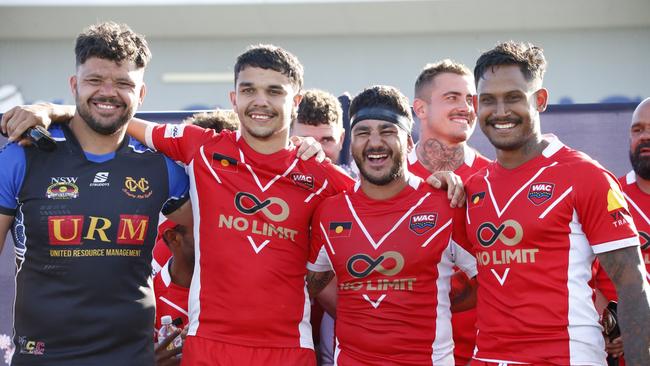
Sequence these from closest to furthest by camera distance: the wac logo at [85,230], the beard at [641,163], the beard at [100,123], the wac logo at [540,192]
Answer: the wac logo at [540,192] < the wac logo at [85,230] < the beard at [100,123] < the beard at [641,163]

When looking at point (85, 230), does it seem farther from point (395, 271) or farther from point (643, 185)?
point (643, 185)

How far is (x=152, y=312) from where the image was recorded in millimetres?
3744

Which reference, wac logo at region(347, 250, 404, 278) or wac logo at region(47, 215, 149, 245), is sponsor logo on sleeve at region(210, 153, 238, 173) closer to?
wac logo at region(47, 215, 149, 245)

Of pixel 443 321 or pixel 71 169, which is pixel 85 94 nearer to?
pixel 71 169

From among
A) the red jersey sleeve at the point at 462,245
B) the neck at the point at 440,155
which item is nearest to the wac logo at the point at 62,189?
the red jersey sleeve at the point at 462,245

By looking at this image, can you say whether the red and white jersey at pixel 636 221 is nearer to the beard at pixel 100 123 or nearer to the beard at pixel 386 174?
the beard at pixel 386 174

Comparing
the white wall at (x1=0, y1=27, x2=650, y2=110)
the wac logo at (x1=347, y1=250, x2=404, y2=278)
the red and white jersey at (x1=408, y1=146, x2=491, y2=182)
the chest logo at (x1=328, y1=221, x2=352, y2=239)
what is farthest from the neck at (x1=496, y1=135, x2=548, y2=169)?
the white wall at (x1=0, y1=27, x2=650, y2=110)

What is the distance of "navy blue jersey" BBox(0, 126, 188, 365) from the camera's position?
351cm

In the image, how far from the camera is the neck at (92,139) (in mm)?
3760

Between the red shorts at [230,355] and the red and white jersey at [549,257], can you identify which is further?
the red shorts at [230,355]

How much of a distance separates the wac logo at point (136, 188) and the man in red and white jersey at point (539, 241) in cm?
159

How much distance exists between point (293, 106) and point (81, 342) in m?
1.64

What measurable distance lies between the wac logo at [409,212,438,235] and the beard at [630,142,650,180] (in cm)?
124

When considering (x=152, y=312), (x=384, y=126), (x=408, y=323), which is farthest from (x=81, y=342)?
(x=384, y=126)
